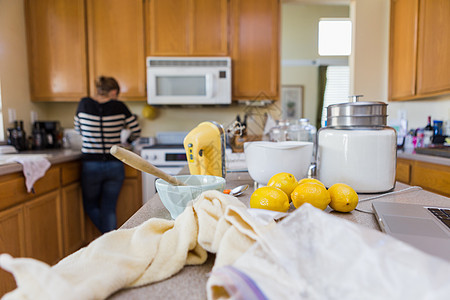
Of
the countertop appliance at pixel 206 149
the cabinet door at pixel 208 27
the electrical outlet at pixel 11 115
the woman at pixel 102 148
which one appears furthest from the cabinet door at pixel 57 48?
the countertop appliance at pixel 206 149

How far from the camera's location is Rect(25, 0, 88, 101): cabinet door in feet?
9.60

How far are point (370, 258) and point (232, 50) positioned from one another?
9.54 feet

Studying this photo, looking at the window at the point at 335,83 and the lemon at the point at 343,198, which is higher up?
the window at the point at 335,83

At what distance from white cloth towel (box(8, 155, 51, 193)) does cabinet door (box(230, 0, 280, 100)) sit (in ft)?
6.05

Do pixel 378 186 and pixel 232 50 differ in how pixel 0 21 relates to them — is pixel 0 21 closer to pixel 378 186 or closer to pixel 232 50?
pixel 232 50

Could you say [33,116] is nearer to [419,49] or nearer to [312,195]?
[312,195]

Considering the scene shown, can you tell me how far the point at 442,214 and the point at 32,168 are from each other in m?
2.15

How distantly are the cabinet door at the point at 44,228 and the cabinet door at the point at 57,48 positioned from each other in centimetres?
129

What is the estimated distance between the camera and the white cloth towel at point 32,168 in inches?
72.1

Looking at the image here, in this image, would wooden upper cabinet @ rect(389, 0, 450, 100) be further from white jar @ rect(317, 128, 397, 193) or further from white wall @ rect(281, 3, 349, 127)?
white wall @ rect(281, 3, 349, 127)

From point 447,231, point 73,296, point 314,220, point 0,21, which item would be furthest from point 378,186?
point 0,21

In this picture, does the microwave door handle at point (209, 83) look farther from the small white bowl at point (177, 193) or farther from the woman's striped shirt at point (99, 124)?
the small white bowl at point (177, 193)

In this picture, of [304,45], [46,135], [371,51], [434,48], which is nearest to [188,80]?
[46,135]

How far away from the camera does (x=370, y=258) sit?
32cm
